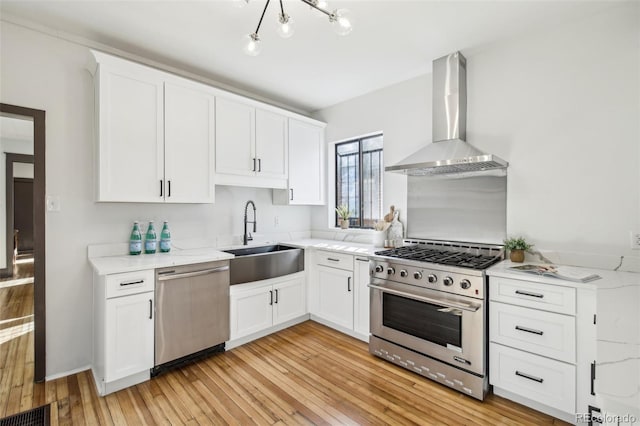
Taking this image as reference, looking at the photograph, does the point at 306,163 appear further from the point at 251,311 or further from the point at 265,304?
the point at 251,311

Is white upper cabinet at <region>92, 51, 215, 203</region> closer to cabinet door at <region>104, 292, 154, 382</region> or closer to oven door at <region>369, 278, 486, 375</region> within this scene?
cabinet door at <region>104, 292, 154, 382</region>

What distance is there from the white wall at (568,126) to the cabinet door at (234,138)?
2.22m

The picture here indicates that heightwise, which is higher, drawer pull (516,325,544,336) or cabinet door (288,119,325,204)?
cabinet door (288,119,325,204)

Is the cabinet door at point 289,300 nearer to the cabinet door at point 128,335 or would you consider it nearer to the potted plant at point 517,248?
the cabinet door at point 128,335

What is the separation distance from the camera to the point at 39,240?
2303 millimetres

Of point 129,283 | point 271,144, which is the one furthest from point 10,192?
point 271,144

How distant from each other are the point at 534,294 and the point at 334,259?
1.79 meters

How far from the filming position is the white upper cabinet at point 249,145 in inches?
119

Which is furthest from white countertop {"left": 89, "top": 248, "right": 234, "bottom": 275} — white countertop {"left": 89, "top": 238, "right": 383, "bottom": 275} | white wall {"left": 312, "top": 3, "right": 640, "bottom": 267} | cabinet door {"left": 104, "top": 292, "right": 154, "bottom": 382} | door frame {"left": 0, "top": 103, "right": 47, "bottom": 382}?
white wall {"left": 312, "top": 3, "right": 640, "bottom": 267}

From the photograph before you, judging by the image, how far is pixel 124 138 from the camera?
2.43m

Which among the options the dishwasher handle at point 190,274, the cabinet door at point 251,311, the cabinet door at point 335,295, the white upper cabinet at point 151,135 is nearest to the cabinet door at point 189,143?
the white upper cabinet at point 151,135

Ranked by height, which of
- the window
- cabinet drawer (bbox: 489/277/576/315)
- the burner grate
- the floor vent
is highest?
the window

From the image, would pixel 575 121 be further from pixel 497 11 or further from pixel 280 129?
pixel 280 129

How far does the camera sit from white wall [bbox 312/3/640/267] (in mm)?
2092
